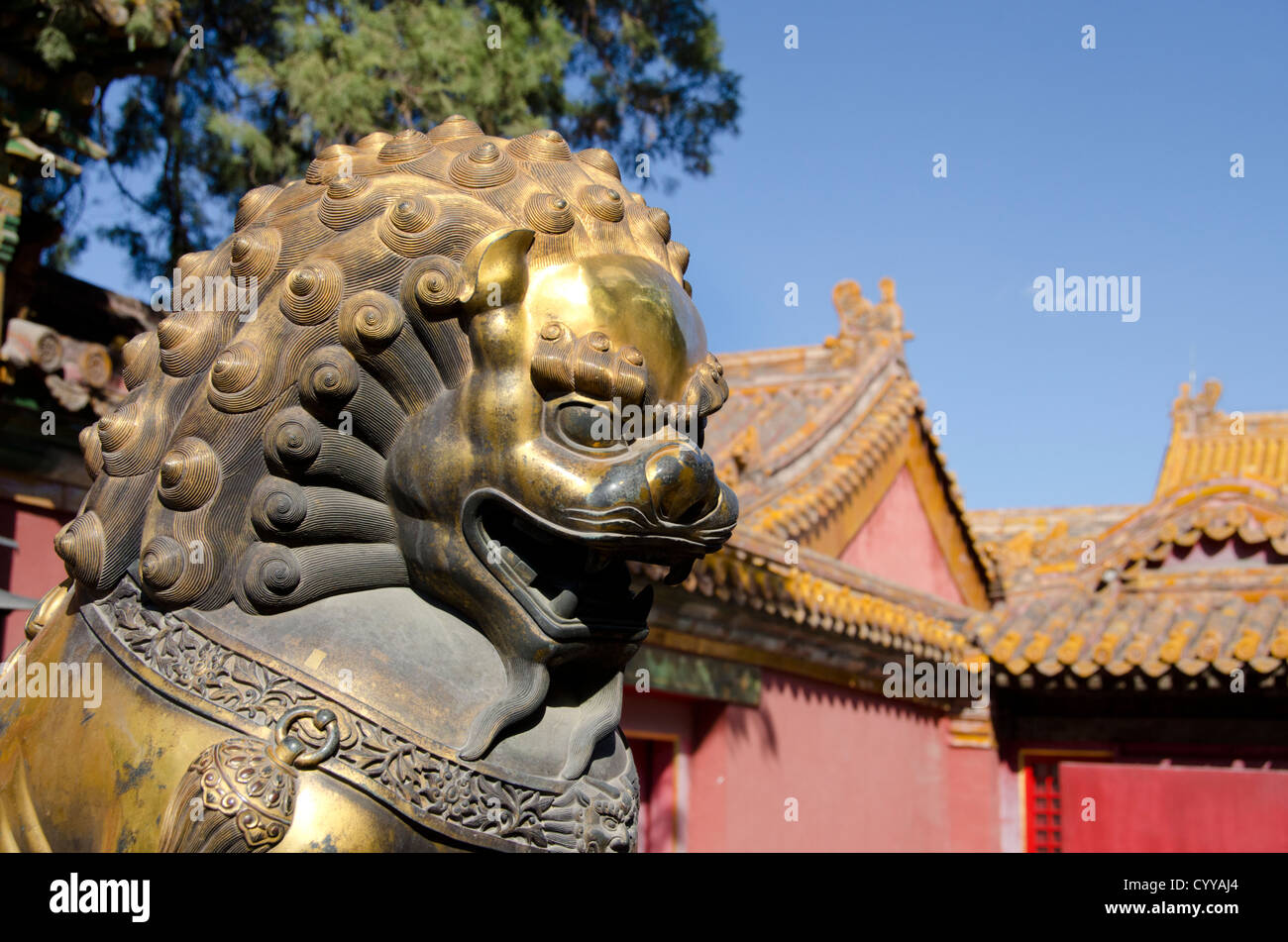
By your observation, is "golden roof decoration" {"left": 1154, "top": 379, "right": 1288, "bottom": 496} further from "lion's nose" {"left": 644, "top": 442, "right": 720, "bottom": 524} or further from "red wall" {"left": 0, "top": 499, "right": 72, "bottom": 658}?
"lion's nose" {"left": 644, "top": 442, "right": 720, "bottom": 524}

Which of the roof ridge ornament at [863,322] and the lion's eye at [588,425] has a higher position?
the roof ridge ornament at [863,322]

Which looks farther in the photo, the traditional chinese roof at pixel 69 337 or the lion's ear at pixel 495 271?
the traditional chinese roof at pixel 69 337

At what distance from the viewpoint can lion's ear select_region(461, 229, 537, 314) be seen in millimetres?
1758

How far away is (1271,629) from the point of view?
9273mm

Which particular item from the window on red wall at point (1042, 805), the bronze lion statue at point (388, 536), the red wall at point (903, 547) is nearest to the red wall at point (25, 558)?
the bronze lion statue at point (388, 536)

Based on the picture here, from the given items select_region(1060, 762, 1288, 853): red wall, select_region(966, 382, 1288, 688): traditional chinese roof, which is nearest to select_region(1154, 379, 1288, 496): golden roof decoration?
select_region(966, 382, 1288, 688): traditional chinese roof

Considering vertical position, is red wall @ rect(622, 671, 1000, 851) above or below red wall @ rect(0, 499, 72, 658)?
below

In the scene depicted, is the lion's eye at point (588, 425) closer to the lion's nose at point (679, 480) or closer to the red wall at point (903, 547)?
the lion's nose at point (679, 480)

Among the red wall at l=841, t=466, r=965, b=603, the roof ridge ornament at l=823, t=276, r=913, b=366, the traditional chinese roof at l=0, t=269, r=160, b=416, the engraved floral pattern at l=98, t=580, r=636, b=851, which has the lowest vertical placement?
the engraved floral pattern at l=98, t=580, r=636, b=851

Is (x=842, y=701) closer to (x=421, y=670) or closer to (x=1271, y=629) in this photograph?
(x=1271, y=629)

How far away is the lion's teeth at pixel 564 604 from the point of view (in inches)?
70.6

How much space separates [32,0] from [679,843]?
227 inches

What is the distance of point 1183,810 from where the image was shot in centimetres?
785
